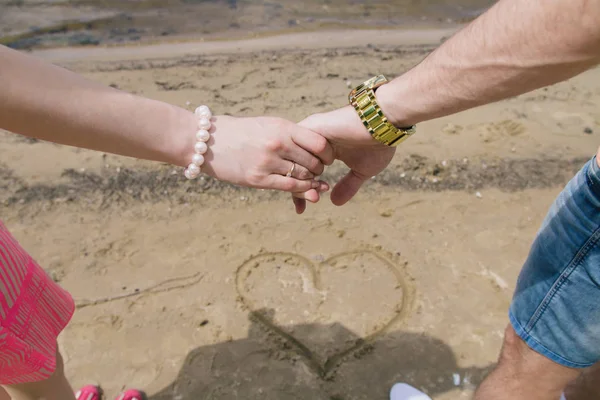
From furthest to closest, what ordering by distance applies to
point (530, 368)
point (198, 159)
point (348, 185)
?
point (348, 185)
point (198, 159)
point (530, 368)

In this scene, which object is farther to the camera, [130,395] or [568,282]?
[130,395]

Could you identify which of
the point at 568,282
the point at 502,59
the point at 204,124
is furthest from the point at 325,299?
the point at 502,59

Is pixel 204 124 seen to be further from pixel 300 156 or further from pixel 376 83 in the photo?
pixel 376 83

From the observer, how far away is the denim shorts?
1.58 meters

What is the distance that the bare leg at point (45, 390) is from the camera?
186 centimetres

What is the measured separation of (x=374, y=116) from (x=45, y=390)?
1.74 meters

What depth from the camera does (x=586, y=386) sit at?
2174 mm

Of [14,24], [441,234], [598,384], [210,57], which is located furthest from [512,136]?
[14,24]

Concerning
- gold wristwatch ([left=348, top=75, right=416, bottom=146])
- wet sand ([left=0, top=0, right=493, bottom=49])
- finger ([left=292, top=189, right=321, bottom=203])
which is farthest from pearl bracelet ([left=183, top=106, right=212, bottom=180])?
wet sand ([left=0, top=0, right=493, bottom=49])

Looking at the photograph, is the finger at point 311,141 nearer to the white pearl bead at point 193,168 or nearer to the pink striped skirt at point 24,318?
the white pearl bead at point 193,168

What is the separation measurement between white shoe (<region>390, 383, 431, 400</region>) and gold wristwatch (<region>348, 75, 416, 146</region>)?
4.19 ft

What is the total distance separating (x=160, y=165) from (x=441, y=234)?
2.27 metres

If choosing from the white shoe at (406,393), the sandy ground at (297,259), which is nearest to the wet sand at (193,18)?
the sandy ground at (297,259)

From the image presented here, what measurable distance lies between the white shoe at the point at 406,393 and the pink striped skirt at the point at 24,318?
5.26 ft
